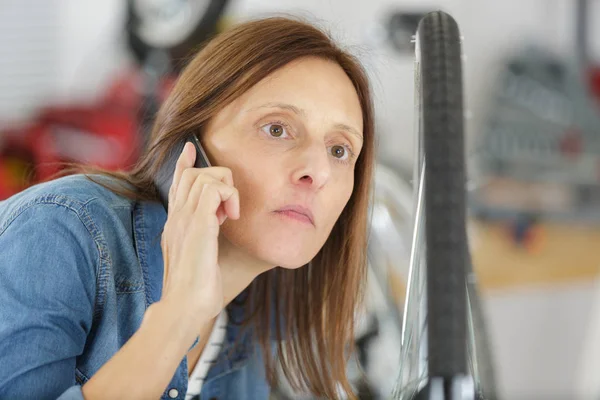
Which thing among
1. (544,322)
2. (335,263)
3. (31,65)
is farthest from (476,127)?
(335,263)

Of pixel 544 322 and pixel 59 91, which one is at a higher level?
pixel 59 91

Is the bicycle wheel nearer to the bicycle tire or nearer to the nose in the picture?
the bicycle tire

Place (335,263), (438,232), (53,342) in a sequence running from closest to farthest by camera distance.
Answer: (438,232) → (53,342) → (335,263)

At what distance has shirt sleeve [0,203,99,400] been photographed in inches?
29.2

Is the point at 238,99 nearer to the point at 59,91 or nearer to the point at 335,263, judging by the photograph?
the point at 335,263

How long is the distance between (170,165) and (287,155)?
6.6 inches

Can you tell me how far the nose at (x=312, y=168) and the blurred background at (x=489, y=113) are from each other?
1154 millimetres

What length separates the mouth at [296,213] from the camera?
89cm

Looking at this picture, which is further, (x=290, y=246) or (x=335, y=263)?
(x=335, y=263)

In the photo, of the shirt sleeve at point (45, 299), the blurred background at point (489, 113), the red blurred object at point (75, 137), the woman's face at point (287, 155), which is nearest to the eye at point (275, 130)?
the woman's face at point (287, 155)

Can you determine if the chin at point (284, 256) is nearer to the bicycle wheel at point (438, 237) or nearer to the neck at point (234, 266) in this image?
the neck at point (234, 266)

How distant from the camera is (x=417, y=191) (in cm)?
65

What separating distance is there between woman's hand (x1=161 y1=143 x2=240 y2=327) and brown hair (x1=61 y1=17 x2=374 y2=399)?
0.14m

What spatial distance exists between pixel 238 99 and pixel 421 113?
0.37 m
